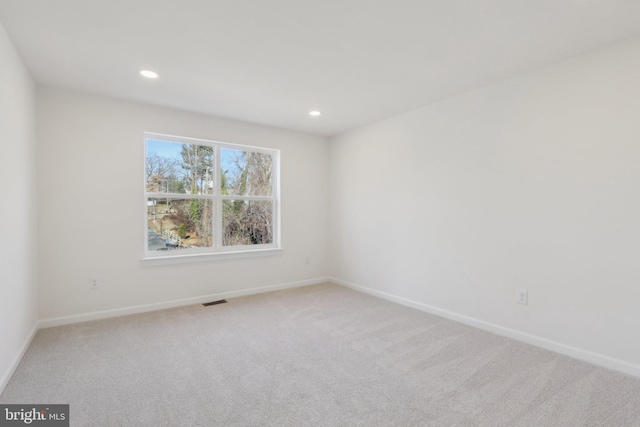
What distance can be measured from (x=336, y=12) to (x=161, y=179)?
2.82 meters

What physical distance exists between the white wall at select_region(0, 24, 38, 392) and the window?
1029 mm

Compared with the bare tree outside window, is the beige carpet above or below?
below

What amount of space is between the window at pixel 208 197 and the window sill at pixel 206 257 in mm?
71

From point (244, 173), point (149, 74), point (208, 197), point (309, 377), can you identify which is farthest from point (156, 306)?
point (149, 74)

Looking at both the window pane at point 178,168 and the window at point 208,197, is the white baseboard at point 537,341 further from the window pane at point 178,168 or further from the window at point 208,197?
the window pane at point 178,168

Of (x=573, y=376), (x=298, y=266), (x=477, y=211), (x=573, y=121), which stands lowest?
(x=573, y=376)

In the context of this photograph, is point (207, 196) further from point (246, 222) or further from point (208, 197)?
point (246, 222)

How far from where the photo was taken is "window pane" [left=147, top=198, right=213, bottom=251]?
3.62 m

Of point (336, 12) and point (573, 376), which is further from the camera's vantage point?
point (573, 376)

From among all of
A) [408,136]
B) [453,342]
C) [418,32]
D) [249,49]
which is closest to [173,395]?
[453,342]

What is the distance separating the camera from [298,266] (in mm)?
4648

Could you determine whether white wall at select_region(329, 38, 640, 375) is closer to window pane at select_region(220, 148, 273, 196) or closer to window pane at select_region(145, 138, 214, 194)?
window pane at select_region(220, 148, 273, 196)

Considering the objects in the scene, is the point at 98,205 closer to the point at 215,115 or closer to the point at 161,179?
the point at 161,179

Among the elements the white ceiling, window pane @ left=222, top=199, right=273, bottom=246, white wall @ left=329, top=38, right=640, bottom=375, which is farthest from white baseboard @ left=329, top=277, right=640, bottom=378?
the white ceiling
